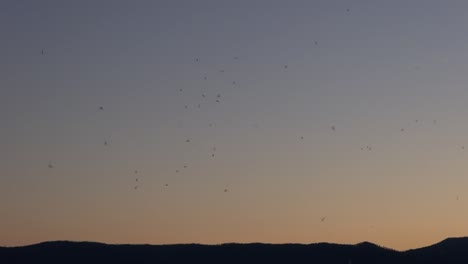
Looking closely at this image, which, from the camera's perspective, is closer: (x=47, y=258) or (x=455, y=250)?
(x=47, y=258)

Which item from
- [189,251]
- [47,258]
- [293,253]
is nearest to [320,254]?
[293,253]

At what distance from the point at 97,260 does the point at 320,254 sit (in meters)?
24.3

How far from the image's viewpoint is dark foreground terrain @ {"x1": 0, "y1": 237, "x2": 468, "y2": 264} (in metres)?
114

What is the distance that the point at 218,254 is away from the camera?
11694 centimetres

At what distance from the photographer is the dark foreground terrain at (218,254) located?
375 feet

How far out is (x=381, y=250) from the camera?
115750 mm

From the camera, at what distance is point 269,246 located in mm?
119000

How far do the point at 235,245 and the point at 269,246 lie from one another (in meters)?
3.83

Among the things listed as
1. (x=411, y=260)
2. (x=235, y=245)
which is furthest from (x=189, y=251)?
(x=411, y=260)

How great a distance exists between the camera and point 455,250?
4870 inches

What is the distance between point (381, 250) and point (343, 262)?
500 cm

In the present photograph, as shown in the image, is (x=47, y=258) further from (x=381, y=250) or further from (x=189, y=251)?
(x=381, y=250)

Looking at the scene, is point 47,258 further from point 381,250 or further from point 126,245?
point 381,250

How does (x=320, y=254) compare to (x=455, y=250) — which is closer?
(x=320, y=254)
